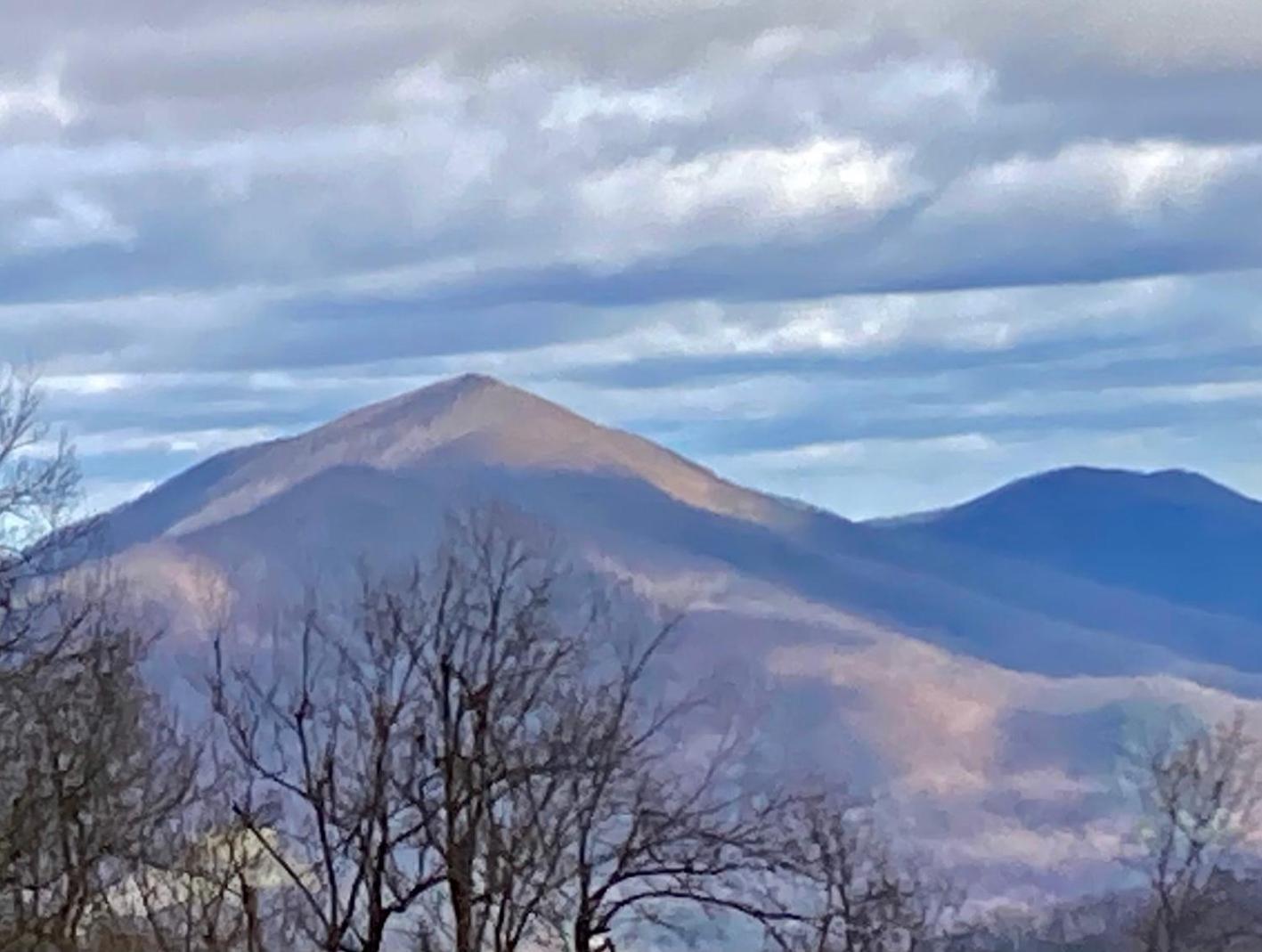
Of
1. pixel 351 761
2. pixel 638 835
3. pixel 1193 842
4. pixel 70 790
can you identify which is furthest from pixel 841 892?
pixel 1193 842

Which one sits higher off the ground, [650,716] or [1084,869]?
[650,716]

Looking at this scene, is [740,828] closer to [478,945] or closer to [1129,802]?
[478,945]

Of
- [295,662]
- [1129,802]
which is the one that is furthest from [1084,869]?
[295,662]

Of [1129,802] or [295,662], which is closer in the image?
[295,662]

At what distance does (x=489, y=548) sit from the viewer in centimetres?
2356

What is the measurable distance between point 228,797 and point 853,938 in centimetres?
621

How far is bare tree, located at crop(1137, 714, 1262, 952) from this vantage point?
47.6 m

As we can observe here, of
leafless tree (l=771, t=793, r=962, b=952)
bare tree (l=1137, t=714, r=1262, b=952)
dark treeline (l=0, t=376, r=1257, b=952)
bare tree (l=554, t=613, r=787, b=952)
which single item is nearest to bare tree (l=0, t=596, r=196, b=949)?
dark treeline (l=0, t=376, r=1257, b=952)

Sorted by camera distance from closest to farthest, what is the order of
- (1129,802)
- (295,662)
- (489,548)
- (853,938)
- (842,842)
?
1. (489,548)
2. (853,938)
3. (295,662)
4. (842,842)
5. (1129,802)

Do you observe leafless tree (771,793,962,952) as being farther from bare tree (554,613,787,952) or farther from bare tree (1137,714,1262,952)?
bare tree (1137,714,1262,952)

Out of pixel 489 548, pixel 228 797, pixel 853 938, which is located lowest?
pixel 853 938

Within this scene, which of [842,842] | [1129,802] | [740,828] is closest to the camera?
[740,828]

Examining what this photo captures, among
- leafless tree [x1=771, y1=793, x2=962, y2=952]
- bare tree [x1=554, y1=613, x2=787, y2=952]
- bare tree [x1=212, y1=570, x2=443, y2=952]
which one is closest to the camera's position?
bare tree [x1=212, y1=570, x2=443, y2=952]

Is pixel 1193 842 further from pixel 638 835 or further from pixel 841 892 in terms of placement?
pixel 638 835
